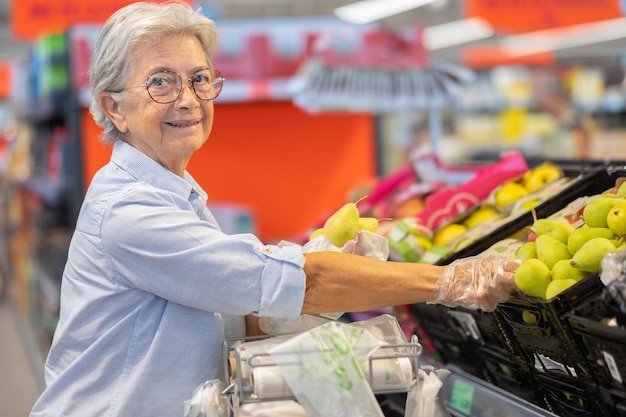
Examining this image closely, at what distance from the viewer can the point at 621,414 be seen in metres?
1.61

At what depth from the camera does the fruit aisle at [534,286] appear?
5.22 ft

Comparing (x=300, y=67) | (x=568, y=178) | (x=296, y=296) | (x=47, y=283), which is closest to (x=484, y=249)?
(x=568, y=178)

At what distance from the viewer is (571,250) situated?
1764 mm

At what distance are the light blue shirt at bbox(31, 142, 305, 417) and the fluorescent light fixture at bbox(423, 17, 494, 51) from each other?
13.3 metres

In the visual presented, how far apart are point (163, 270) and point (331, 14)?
459 inches

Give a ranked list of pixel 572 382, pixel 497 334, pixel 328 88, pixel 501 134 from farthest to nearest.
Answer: pixel 501 134, pixel 328 88, pixel 497 334, pixel 572 382

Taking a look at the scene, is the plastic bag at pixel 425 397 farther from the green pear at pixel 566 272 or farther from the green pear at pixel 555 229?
the green pear at pixel 555 229

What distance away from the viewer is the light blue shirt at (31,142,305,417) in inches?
64.6

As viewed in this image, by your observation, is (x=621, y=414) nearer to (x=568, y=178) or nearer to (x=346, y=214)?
(x=346, y=214)

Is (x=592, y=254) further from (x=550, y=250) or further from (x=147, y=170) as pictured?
(x=147, y=170)

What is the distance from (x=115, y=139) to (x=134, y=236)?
15.0 inches

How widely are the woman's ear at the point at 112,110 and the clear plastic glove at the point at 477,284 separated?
0.79m

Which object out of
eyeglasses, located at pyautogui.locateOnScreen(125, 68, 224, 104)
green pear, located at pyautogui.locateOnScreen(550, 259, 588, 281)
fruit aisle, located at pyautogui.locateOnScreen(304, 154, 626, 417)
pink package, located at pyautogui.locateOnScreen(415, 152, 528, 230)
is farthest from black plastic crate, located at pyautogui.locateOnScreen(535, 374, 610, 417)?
eyeglasses, located at pyautogui.locateOnScreen(125, 68, 224, 104)

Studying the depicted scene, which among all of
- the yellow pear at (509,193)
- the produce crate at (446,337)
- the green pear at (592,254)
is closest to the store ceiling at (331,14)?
the yellow pear at (509,193)
